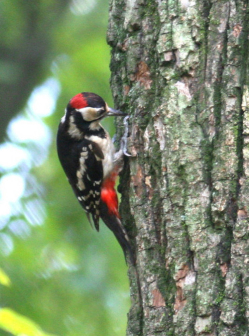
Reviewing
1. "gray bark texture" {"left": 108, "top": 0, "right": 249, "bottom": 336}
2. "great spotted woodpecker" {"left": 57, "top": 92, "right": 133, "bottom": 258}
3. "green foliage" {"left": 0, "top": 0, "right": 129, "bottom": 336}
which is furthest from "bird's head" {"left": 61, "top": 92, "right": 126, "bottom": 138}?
"green foliage" {"left": 0, "top": 0, "right": 129, "bottom": 336}

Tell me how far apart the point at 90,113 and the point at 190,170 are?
1714 millimetres

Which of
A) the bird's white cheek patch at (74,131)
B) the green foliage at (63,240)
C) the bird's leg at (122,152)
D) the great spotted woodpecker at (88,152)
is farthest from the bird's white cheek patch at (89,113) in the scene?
the green foliage at (63,240)

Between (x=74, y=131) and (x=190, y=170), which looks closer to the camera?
(x=190, y=170)

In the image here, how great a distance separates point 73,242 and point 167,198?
383 centimetres

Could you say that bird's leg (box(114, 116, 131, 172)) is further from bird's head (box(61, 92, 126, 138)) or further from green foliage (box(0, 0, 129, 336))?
green foliage (box(0, 0, 129, 336))

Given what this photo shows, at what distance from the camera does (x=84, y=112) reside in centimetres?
430

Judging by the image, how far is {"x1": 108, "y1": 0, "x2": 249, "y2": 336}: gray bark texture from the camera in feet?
8.41

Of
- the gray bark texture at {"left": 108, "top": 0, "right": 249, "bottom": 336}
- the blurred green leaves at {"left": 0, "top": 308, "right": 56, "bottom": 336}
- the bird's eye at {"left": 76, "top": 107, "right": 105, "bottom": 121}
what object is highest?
the bird's eye at {"left": 76, "top": 107, "right": 105, "bottom": 121}

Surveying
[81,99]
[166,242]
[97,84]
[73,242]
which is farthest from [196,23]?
[73,242]

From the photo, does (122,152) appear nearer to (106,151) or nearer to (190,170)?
(106,151)

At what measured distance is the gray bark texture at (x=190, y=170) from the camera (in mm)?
2562

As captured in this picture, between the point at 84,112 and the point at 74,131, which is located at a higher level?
the point at 84,112

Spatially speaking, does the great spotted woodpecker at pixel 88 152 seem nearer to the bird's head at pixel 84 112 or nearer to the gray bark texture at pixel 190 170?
the bird's head at pixel 84 112

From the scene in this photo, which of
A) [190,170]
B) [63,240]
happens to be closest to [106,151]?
[190,170]
